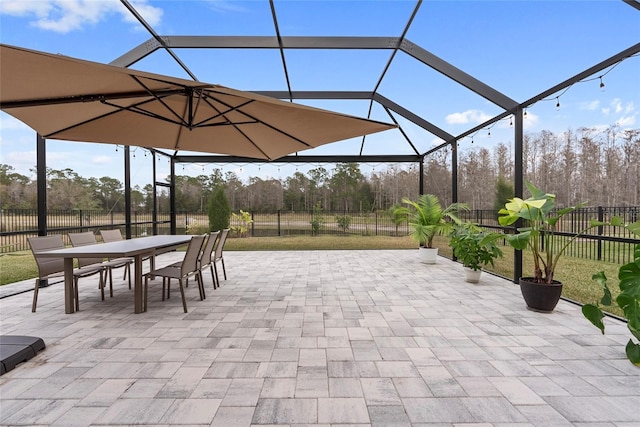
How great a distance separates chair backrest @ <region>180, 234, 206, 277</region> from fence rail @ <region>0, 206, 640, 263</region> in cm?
267

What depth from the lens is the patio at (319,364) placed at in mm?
1851

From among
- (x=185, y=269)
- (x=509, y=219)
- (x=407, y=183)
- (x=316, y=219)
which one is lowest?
(x=185, y=269)

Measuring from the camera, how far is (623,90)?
13.4ft

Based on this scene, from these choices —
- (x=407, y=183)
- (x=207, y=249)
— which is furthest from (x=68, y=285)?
(x=407, y=183)

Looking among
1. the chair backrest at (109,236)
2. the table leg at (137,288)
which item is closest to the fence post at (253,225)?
the chair backrest at (109,236)

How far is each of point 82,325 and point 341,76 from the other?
556 centimetres

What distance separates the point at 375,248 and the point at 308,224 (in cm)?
231

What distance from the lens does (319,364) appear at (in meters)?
2.44

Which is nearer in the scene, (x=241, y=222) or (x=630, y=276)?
(x=630, y=276)

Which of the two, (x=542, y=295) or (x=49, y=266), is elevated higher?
(x=49, y=266)

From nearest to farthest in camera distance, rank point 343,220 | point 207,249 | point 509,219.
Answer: point 509,219, point 207,249, point 343,220

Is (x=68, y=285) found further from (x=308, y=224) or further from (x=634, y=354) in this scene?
(x=308, y=224)

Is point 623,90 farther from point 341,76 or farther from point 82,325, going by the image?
point 82,325

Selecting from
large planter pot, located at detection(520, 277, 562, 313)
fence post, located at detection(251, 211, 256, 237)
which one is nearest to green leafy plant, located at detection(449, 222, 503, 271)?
large planter pot, located at detection(520, 277, 562, 313)
